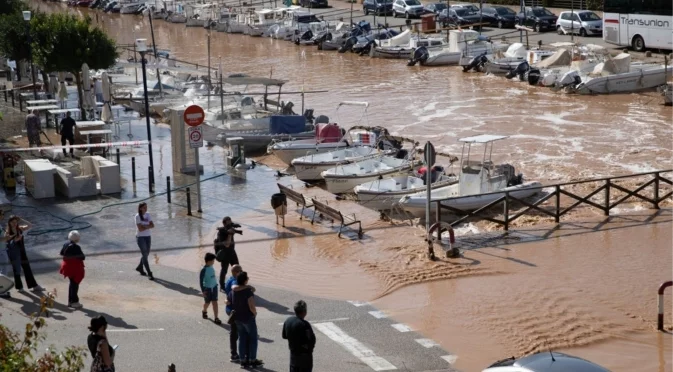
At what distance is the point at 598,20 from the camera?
57062mm

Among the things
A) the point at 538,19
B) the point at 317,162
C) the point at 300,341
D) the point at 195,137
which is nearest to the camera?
the point at 300,341

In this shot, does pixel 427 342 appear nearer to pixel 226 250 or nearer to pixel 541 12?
pixel 226 250

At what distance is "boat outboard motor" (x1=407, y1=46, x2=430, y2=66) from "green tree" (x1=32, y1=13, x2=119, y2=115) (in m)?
21.8

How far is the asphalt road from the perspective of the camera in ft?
44.1

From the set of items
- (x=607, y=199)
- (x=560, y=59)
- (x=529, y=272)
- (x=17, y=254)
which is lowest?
(x=529, y=272)

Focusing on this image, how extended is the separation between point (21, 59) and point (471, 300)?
3113 cm

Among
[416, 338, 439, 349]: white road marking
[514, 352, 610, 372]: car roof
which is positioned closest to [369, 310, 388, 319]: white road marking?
[416, 338, 439, 349]: white road marking

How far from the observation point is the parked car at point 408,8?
225 feet

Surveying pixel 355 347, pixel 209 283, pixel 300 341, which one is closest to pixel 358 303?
pixel 355 347

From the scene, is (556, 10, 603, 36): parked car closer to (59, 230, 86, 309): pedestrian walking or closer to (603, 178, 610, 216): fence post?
(603, 178, 610, 216): fence post

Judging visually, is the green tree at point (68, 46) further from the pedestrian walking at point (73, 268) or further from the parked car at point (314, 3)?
the parked car at point (314, 3)

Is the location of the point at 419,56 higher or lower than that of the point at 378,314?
higher

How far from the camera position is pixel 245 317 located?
13.0m

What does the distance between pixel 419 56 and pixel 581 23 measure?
28.1 feet
